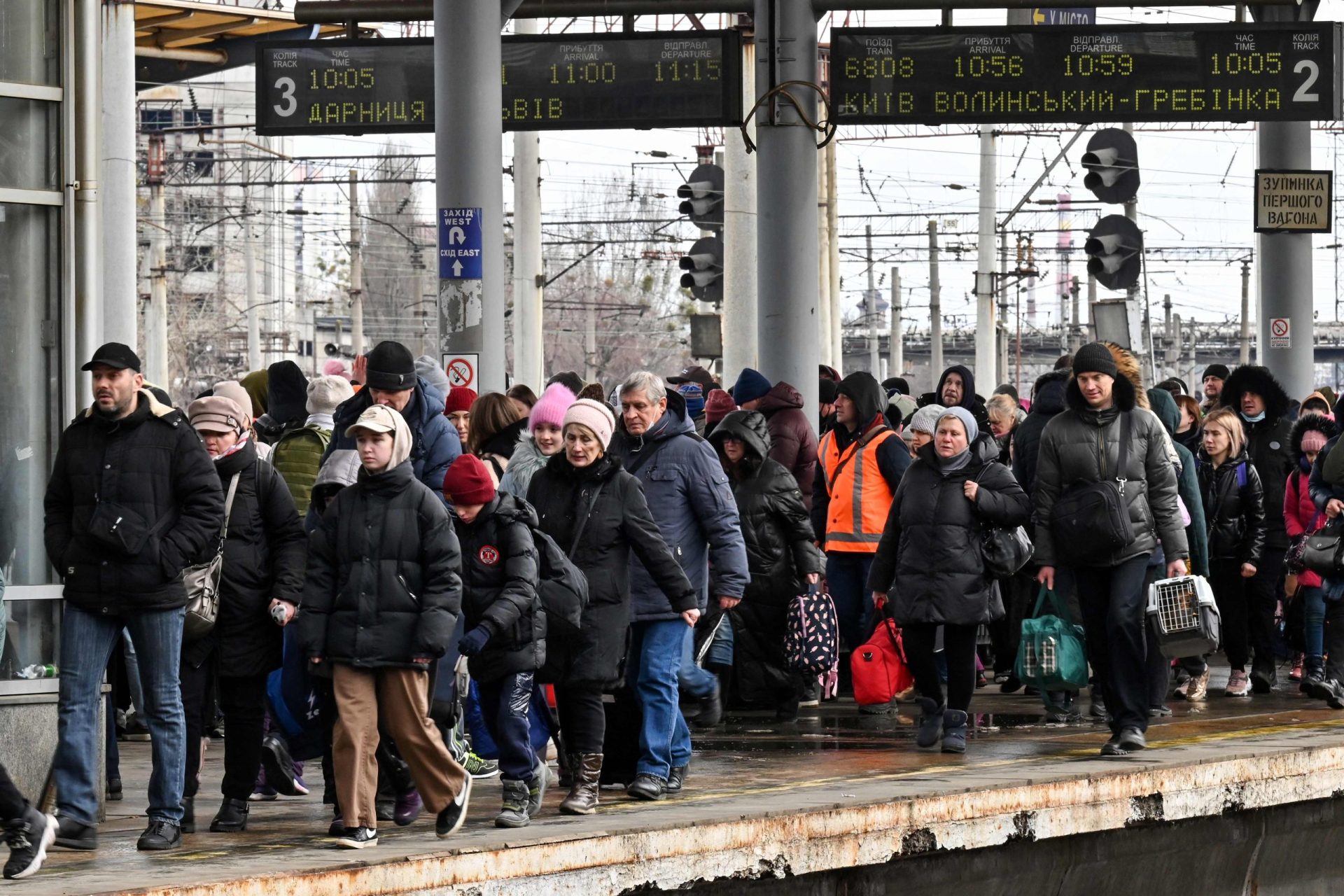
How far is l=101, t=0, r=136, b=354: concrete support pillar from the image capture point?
1650 centimetres

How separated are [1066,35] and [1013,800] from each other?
25.8 ft

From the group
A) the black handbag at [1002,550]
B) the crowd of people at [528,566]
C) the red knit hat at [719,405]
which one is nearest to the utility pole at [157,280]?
the red knit hat at [719,405]

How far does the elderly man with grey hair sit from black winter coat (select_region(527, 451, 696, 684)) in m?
0.17

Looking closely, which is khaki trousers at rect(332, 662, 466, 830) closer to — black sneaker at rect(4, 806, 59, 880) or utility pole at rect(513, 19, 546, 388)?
black sneaker at rect(4, 806, 59, 880)

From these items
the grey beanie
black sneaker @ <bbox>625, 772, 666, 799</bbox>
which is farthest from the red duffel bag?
black sneaker @ <bbox>625, 772, 666, 799</bbox>

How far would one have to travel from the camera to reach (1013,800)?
8.60m

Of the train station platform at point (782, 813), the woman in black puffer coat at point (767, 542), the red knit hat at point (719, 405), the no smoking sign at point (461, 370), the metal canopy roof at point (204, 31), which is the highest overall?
the metal canopy roof at point (204, 31)

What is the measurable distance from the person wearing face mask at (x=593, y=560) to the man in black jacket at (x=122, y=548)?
1.38m

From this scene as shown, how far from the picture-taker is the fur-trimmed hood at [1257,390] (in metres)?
13.0

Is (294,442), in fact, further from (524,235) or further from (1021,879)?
(524,235)

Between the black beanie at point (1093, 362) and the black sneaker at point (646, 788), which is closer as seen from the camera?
the black sneaker at point (646, 788)

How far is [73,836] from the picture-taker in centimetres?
745

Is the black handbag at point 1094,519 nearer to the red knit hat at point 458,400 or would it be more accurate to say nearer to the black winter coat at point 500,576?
the black winter coat at point 500,576

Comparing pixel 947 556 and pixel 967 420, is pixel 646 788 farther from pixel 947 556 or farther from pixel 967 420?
pixel 967 420
